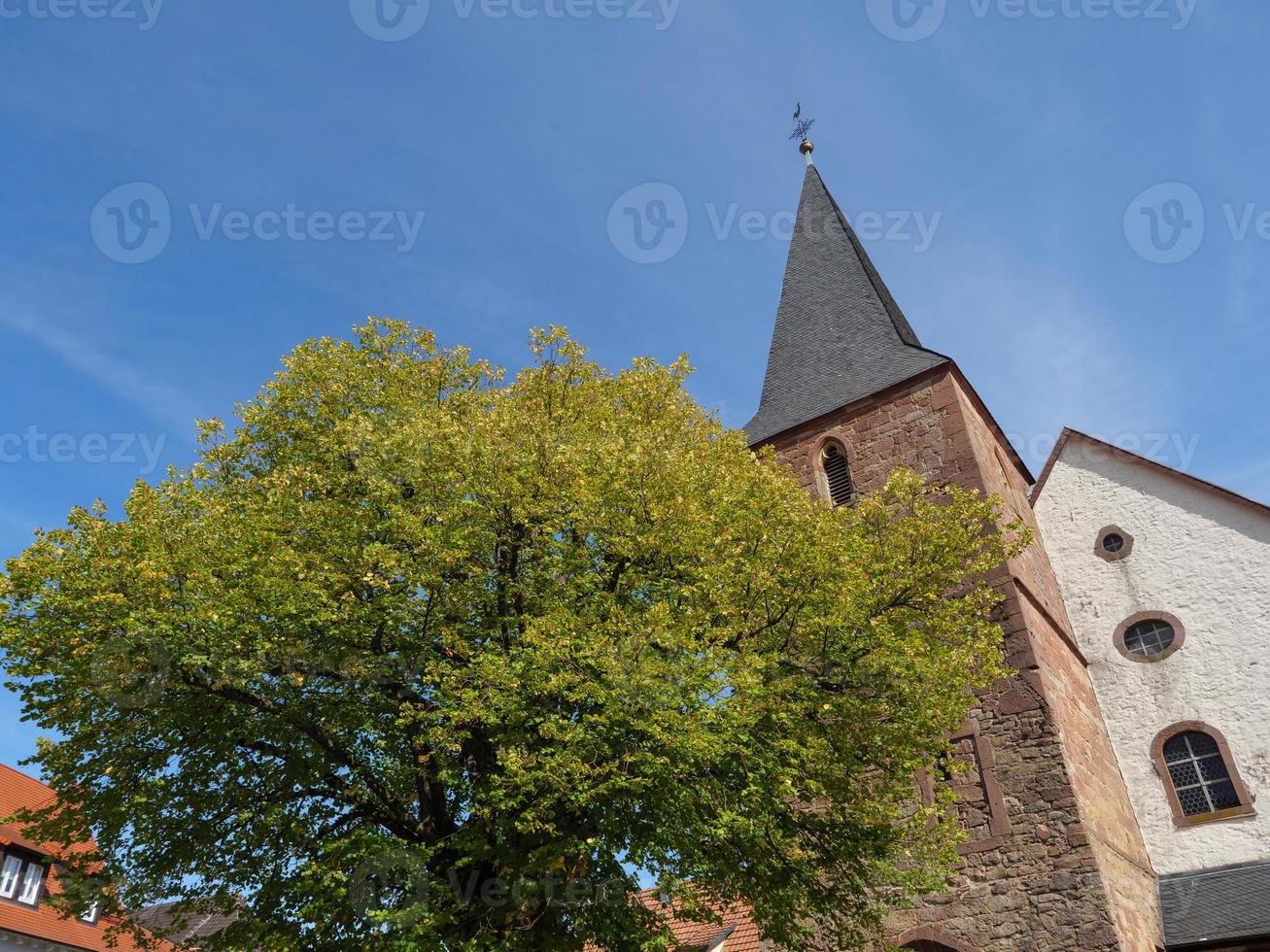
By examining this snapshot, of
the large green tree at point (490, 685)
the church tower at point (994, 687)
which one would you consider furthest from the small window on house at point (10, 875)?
the church tower at point (994, 687)

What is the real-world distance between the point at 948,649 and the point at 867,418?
8442 millimetres

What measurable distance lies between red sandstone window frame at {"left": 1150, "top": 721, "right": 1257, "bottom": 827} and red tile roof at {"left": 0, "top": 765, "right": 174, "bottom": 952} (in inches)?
783

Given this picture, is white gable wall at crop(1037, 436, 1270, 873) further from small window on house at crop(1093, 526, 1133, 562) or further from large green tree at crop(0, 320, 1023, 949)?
large green tree at crop(0, 320, 1023, 949)

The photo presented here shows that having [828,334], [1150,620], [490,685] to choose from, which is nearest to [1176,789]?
[1150,620]

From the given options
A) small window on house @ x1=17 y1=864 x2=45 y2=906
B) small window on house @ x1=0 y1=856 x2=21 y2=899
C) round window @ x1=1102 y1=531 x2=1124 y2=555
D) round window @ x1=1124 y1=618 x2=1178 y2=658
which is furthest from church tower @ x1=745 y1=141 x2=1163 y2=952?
small window on house @ x1=17 y1=864 x2=45 y2=906

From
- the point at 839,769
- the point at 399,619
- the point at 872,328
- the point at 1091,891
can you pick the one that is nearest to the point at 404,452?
the point at 399,619

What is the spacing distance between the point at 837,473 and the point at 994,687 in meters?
5.62

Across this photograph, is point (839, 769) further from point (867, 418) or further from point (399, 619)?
point (867, 418)

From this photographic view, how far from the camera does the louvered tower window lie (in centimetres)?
1819

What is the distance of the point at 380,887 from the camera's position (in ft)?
31.8

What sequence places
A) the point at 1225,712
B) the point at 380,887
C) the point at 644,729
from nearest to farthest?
the point at 644,729, the point at 380,887, the point at 1225,712

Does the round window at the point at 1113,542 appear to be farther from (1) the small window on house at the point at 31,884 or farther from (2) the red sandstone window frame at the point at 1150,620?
(1) the small window on house at the point at 31,884

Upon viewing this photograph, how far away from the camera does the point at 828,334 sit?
2153 cm

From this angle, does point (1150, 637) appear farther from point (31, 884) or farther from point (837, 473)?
point (31, 884)
